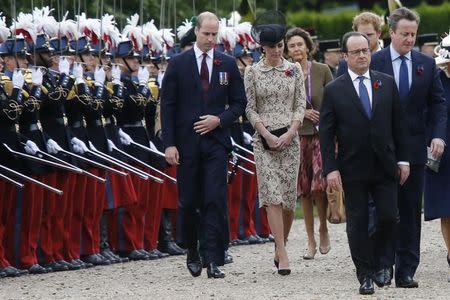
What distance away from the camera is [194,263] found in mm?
14336

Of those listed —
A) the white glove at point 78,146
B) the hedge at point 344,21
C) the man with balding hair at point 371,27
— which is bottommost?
the white glove at point 78,146

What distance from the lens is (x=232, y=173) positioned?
16031 mm

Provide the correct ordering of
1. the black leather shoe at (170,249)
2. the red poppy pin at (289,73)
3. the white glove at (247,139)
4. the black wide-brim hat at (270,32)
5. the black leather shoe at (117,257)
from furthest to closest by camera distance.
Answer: the white glove at (247,139), the black leather shoe at (170,249), the black leather shoe at (117,257), the red poppy pin at (289,73), the black wide-brim hat at (270,32)

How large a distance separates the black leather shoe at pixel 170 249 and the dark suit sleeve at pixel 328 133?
176 inches

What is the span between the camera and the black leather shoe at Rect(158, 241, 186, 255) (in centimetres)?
1714

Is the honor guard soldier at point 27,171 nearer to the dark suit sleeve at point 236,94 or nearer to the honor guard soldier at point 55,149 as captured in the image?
the honor guard soldier at point 55,149

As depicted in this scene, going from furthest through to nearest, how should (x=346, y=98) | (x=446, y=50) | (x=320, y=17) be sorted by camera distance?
(x=320, y=17) → (x=446, y=50) → (x=346, y=98)

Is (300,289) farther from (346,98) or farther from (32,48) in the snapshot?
(32,48)

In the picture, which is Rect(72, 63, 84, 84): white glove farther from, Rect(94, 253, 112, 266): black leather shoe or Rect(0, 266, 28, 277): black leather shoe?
Rect(0, 266, 28, 277): black leather shoe

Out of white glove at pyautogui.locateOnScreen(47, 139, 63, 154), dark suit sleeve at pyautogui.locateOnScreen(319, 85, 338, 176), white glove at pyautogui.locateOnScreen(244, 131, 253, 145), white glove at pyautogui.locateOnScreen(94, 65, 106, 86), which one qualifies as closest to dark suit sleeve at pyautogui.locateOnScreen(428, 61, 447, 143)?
dark suit sleeve at pyautogui.locateOnScreen(319, 85, 338, 176)

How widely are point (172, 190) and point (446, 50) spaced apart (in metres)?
3.93

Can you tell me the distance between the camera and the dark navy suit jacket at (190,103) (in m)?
14.2

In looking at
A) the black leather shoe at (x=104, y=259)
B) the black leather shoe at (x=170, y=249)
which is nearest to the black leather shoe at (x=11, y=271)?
the black leather shoe at (x=104, y=259)

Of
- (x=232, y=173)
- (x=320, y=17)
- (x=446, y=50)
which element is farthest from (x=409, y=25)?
(x=320, y=17)
